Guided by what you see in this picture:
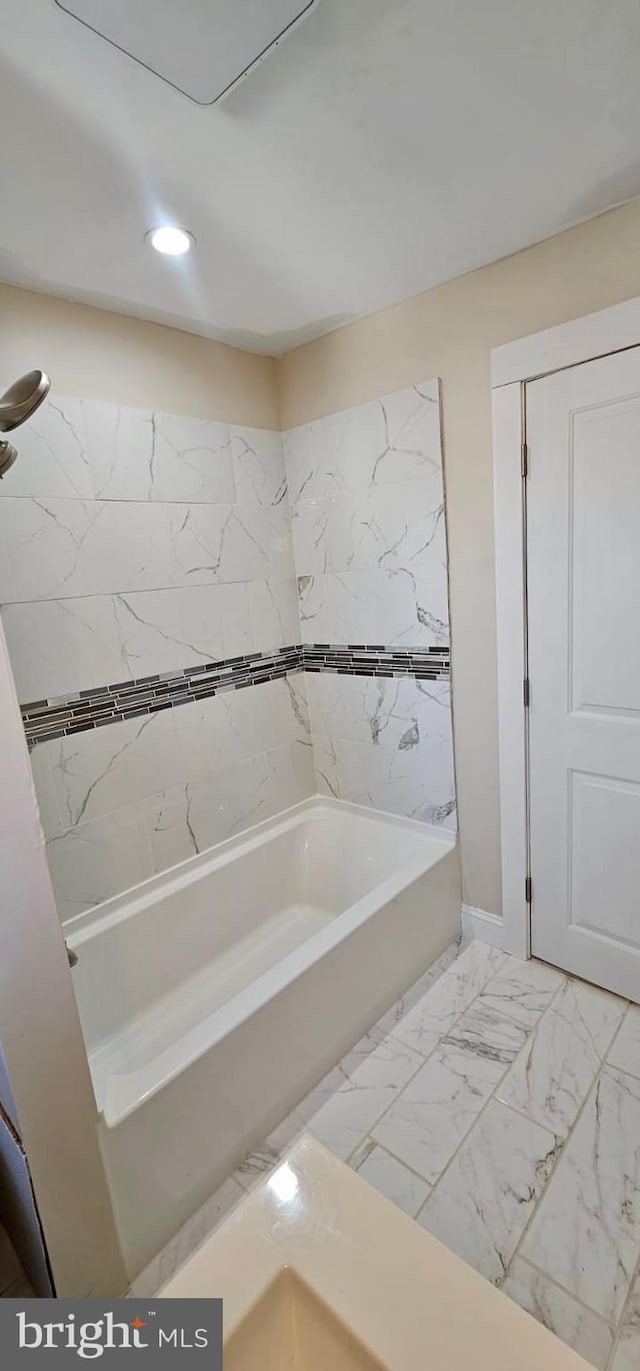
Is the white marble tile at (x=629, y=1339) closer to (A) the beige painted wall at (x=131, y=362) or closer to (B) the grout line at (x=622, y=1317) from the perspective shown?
(B) the grout line at (x=622, y=1317)

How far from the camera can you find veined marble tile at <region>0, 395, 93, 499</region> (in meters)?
1.65

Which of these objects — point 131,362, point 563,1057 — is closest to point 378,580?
point 131,362

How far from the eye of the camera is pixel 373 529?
2172 mm

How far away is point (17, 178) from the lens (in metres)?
1.21

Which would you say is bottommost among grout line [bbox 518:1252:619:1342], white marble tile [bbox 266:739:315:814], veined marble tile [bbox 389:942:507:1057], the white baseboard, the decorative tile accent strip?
grout line [bbox 518:1252:619:1342]

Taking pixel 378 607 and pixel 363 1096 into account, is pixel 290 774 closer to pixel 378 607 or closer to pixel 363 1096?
pixel 378 607

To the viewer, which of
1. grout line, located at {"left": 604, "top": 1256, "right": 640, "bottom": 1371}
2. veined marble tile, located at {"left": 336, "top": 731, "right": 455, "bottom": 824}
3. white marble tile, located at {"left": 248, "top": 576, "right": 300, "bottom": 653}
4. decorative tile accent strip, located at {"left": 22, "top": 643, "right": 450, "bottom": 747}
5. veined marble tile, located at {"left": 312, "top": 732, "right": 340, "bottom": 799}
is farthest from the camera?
veined marble tile, located at {"left": 312, "top": 732, "right": 340, "bottom": 799}

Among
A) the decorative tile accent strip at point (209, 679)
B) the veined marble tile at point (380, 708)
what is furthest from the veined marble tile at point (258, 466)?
the veined marble tile at point (380, 708)

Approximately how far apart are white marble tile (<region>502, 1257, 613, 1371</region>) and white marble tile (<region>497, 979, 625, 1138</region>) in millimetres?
334

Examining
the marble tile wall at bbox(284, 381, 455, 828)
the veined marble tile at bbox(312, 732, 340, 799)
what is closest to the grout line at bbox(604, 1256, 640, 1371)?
the marble tile wall at bbox(284, 381, 455, 828)

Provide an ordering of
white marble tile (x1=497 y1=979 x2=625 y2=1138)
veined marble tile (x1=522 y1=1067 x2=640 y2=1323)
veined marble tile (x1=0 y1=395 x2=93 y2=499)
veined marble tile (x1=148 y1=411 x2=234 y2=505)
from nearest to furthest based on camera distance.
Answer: veined marble tile (x1=522 y1=1067 x2=640 y2=1323) < white marble tile (x1=497 y1=979 x2=625 y2=1138) < veined marble tile (x1=0 y1=395 x2=93 y2=499) < veined marble tile (x1=148 y1=411 x2=234 y2=505)

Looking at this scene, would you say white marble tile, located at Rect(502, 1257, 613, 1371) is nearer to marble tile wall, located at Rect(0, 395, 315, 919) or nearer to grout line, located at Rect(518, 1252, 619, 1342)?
grout line, located at Rect(518, 1252, 619, 1342)

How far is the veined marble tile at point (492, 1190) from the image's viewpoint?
126 cm

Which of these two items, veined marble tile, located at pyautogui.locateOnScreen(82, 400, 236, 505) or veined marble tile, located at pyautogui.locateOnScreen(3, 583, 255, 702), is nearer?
veined marble tile, located at pyautogui.locateOnScreen(3, 583, 255, 702)
